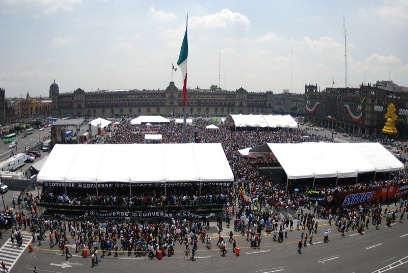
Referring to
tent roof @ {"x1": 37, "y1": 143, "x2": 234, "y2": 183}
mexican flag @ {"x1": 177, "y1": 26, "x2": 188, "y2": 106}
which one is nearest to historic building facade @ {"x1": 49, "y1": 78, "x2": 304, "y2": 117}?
mexican flag @ {"x1": 177, "y1": 26, "x2": 188, "y2": 106}

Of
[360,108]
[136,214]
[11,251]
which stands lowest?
[11,251]

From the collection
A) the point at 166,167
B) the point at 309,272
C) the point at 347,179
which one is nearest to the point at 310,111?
the point at 347,179

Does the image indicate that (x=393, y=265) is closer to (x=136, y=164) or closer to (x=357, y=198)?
(x=357, y=198)

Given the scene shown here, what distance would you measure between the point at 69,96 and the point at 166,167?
421 ft

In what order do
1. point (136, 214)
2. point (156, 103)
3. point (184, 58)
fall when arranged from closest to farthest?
1. point (136, 214)
2. point (184, 58)
3. point (156, 103)

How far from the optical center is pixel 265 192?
30547mm

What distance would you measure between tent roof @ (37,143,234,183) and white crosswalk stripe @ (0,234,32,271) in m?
5.76

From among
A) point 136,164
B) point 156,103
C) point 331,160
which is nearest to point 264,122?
point 331,160

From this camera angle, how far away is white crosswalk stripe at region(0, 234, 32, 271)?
1981cm

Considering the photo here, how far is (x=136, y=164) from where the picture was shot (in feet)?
95.9

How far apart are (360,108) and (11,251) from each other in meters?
75.0

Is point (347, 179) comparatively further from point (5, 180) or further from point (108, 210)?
point (5, 180)

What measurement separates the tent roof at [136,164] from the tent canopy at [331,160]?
638cm

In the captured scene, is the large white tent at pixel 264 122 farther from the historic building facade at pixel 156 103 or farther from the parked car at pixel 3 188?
the historic building facade at pixel 156 103
